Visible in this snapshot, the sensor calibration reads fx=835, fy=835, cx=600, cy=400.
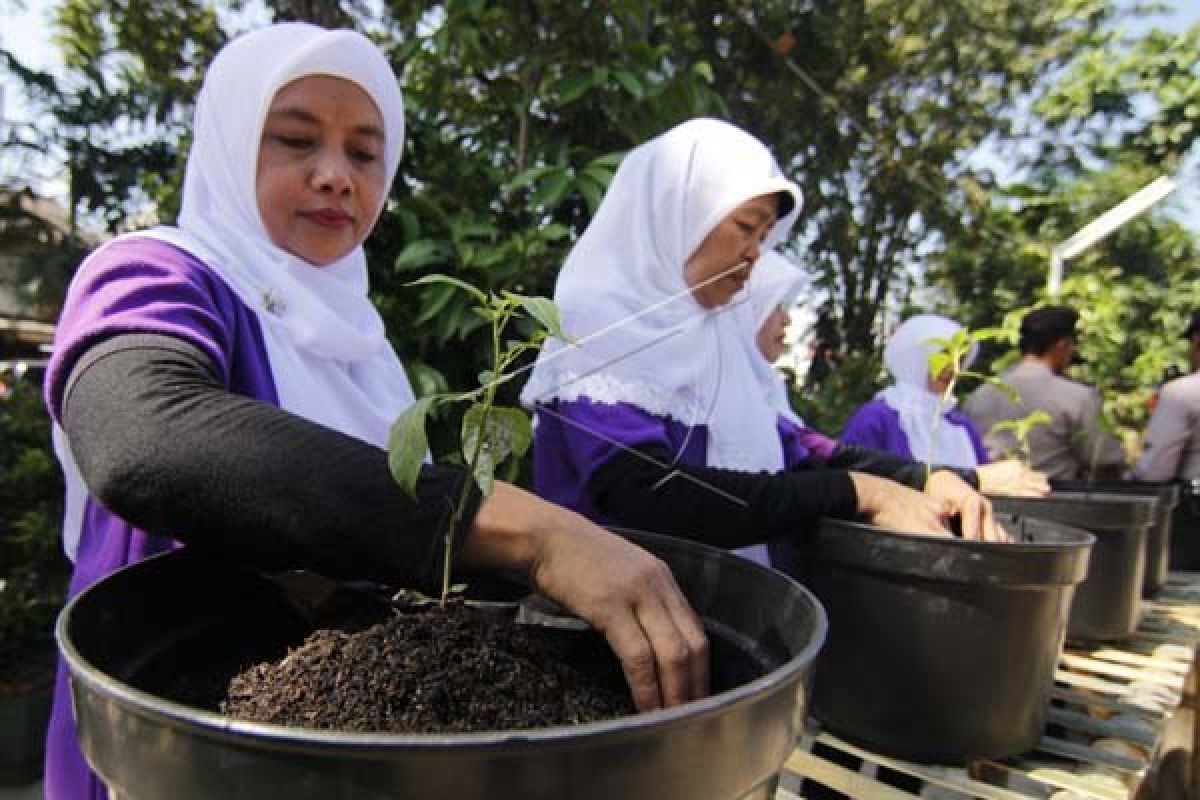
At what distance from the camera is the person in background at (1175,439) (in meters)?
3.26

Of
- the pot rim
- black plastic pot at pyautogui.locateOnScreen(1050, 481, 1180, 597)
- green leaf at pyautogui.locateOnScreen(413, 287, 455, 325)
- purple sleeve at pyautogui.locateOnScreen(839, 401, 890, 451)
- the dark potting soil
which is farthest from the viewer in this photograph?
purple sleeve at pyautogui.locateOnScreen(839, 401, 890, 451)

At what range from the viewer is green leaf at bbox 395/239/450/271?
191cm

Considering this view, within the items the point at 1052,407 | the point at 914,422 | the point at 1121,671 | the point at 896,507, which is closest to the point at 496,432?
the point at 896,507

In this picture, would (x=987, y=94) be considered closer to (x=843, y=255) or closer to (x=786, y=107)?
(x=843, y=255)

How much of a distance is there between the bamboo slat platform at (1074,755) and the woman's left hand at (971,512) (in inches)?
9.1

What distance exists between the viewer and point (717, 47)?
18.6 feet

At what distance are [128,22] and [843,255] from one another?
270 inches

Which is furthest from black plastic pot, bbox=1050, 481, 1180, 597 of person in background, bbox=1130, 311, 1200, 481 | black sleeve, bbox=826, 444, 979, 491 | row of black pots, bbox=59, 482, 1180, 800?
person in background, bbox=1130, 311, 1200, 481

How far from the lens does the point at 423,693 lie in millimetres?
428

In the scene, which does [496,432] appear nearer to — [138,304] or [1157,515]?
[138,304]

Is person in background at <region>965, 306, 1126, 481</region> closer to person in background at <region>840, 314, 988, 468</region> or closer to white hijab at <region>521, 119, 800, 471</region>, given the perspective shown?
person in background at <region>840, 314, 988, 468</region>

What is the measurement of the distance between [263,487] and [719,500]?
0.67 m

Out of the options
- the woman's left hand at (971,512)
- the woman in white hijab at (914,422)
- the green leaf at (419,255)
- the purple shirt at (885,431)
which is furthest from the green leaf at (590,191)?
the woman's left hand at (971,512)

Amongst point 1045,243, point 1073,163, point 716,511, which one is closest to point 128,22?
→ point 716,511
